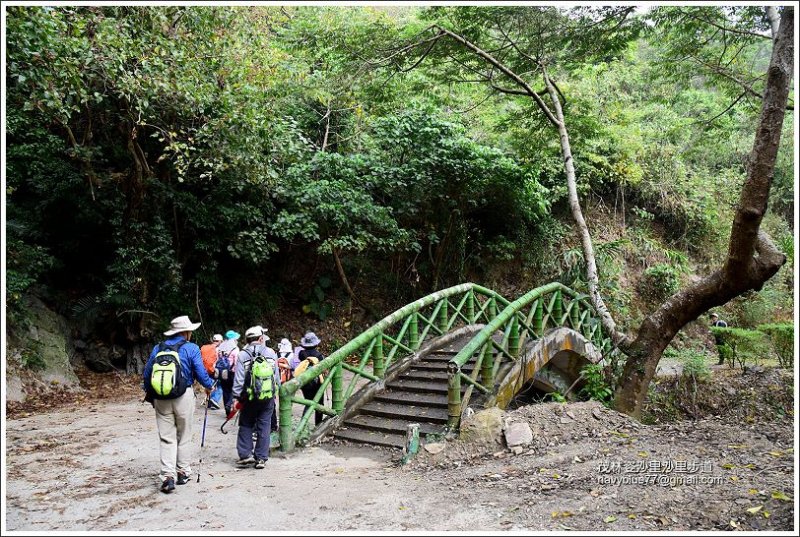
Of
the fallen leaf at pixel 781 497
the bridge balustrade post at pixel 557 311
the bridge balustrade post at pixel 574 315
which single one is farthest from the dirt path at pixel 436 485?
the bridge balustrade post at pixel 574 315

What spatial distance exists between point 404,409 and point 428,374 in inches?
38.6

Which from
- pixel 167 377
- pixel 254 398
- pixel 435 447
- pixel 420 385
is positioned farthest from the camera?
pixel 420 385

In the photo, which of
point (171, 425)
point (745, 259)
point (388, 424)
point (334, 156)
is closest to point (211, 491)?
point (171, 425)

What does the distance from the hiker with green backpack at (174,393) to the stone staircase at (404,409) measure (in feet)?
8.00

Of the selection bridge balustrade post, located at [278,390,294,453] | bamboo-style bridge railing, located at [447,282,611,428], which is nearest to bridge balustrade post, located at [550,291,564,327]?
bamboo-style bridge railing, located at [447,282,611,428]

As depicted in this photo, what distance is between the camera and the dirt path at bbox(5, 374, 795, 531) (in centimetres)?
420

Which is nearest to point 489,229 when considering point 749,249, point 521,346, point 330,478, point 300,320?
point 300,320

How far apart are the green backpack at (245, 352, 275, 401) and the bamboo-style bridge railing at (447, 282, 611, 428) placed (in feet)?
7.22

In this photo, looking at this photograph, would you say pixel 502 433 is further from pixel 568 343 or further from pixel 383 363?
pixel 568 343

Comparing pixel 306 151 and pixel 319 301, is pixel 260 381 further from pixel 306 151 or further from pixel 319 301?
pixel 319 301

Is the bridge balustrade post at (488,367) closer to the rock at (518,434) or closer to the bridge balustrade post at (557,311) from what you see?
the rock at (518,434)

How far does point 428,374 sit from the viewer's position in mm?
A: 8383

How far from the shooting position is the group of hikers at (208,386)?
16.1 feet

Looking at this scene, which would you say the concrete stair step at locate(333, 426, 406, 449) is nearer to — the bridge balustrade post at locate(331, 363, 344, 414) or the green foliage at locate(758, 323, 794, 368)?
the bridge balustrade post at locate(331, 363, 344, 414)
